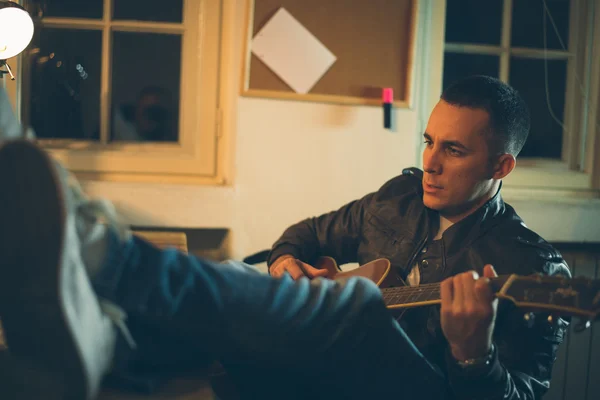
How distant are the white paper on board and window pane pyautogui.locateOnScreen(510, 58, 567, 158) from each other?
821 mm

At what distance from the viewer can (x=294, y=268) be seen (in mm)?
1720

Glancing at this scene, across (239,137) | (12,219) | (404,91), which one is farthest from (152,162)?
(12,219)

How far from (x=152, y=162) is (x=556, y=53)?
A: 158 centimetres

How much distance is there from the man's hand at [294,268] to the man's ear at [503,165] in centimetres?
51

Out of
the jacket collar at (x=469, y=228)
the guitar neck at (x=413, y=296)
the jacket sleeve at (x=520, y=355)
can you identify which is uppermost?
the jacket collar at (x=469, y=228)

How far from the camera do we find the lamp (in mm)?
1656

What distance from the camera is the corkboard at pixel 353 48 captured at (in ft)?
6.87

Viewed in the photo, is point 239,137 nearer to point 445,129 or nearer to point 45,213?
point 445,129

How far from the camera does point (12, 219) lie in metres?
0.78

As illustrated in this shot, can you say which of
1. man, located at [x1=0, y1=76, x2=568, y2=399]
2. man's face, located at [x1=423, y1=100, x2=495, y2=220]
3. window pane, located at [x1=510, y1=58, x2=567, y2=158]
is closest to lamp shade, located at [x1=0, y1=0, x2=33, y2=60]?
man, located at [x1=0, y1=76, x2=568, y2=399]

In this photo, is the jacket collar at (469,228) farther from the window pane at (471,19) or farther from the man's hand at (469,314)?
the window pane at (471,19)

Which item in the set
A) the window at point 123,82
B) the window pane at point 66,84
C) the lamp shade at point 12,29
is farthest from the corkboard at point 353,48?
the lamp shade at point 12,29

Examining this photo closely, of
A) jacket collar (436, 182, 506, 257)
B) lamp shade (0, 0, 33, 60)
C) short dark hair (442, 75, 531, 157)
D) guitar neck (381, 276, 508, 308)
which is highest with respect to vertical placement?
lamp shade (0, 0, 33, 60)

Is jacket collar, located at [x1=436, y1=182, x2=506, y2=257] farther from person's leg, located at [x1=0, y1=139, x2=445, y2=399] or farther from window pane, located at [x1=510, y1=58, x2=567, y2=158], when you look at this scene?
window pane, located at [x1=510, y1=58, x2=567, y2=158]
